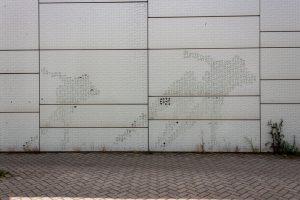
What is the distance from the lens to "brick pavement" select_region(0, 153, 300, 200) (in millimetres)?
5758

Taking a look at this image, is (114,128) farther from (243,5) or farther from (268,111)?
(243,5)

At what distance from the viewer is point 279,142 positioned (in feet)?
29.6

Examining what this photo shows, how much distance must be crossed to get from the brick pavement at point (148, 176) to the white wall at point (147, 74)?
0.56m

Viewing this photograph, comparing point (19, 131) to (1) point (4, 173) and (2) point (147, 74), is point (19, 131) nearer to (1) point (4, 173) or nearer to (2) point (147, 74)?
(1) point (4, 173)

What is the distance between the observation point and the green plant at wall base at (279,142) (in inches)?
355

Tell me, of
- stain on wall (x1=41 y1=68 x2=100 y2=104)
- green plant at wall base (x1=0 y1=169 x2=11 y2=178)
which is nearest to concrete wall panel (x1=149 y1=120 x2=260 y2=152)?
stain on wall (x1=41 y1=68 x2=100 y2=104)

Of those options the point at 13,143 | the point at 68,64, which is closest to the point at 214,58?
the point at 68,64

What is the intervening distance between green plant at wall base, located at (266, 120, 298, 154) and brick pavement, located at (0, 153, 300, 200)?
15.1 inches

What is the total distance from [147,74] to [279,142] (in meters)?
3.56

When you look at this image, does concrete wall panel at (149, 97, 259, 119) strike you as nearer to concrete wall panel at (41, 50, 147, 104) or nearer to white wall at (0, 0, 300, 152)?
white wall at (0, 0, 300, 152)

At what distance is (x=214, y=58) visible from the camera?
9.05 meters

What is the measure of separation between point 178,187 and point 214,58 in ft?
13.0

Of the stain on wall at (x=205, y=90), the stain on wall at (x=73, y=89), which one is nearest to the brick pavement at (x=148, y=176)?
the stain on wall at (x=205, y=90)

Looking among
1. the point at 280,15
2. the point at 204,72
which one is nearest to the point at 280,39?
the point at 280,15
